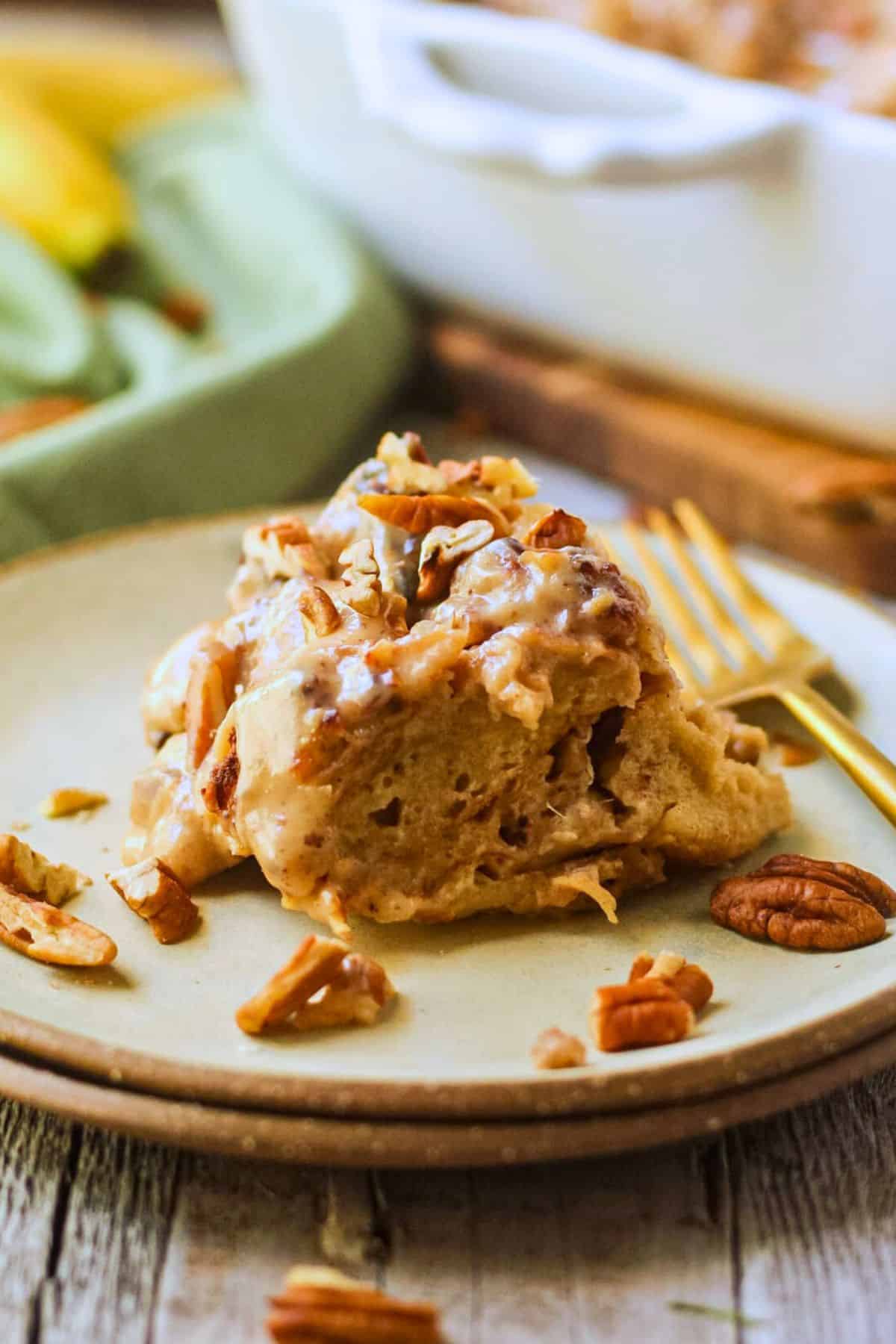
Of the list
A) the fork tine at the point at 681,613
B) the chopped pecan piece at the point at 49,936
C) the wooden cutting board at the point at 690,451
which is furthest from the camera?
the wooden cutting board at the point at 690,451

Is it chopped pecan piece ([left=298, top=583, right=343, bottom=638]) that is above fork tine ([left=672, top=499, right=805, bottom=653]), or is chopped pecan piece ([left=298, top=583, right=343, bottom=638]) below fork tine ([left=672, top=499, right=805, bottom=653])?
above

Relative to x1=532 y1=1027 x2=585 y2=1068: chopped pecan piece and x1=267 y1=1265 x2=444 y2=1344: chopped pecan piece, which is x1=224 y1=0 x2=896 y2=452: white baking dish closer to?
x1=532 y1=1027 x2=585 y2=1068: chopped pecan piece

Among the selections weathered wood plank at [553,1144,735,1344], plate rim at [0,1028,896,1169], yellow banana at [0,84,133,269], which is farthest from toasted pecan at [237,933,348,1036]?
yellow banana at [0,84,133,269]

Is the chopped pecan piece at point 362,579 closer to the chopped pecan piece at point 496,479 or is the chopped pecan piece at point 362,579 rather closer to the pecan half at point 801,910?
the chopped pecan piece at point 496,479

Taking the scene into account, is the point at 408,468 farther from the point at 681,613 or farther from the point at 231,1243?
the point at 231,1243

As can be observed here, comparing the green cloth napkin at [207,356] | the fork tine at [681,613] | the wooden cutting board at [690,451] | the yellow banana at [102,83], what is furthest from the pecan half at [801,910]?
the yellow banana at [102,83]

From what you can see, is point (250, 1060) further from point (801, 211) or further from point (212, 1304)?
point (801, 211)
